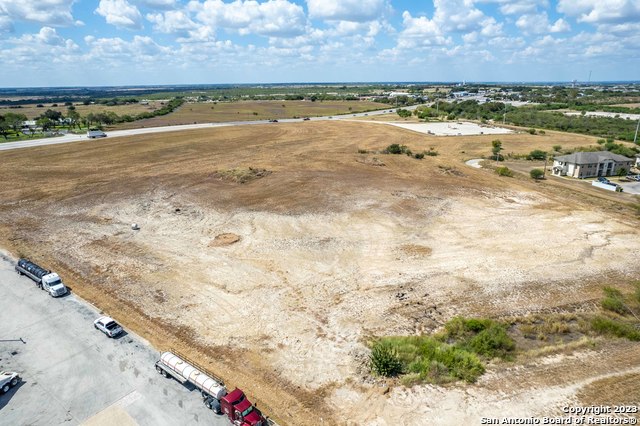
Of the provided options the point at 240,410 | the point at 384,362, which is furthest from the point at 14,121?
the point at 384,362

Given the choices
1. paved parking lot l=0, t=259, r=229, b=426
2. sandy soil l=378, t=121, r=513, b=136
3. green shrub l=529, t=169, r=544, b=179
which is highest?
sandy soil l=378, t=121, r=513, b=136

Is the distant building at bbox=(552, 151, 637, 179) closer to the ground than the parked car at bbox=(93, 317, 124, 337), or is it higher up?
higher up

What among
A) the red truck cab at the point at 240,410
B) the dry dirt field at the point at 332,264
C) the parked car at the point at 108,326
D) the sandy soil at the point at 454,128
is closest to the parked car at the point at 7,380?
the parked car at the point at 108,326

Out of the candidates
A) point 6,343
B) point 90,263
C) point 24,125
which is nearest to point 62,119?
point 24,125

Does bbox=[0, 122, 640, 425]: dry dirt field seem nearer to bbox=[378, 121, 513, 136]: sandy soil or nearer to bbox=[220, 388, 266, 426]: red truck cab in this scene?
bbox=[220, 388, 266, 426]: red truck cab

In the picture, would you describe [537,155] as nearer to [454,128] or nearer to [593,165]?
[593,165]

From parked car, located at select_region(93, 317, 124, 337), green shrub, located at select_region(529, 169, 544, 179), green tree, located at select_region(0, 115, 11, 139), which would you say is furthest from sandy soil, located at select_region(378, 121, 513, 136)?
green tree, located at select_region(0, 115, 11, 139)
